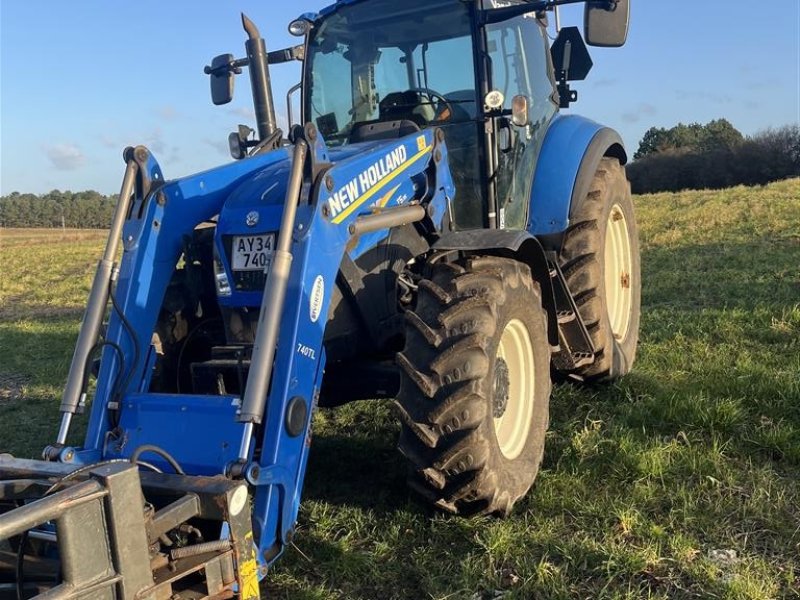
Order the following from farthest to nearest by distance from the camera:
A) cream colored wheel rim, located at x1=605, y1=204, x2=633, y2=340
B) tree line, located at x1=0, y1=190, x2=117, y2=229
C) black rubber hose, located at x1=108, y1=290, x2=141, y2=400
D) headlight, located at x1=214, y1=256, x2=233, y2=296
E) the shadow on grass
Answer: tree line, located at x1=0, y1=190, x2=117, y2=229 → the shadow on grass → cream colored wheel rim, located at x1=605, y1=204, x2=633, y2=340 → headlight, located at x1=214, y1=256, x2=233, y2=296 → black rubber hose, located at x1=108, y1=290, x2=141, y2=400

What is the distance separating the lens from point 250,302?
11.3 ft

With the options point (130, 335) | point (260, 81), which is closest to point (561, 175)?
point (260, 81)

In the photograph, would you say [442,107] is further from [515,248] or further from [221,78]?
[221,78]

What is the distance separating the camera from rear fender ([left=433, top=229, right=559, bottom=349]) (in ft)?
11.3

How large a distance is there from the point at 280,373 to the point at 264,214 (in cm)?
87

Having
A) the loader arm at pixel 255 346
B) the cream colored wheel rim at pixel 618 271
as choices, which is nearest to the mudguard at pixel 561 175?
the cream colored wheel rim at pixel 618 271

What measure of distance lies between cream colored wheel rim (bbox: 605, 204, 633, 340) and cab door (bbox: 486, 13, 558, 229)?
0.95 m

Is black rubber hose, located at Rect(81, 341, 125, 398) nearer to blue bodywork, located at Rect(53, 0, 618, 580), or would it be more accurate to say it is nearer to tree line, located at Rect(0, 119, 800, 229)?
blue bodywork, located at Rect(53, 0, 618, 580)

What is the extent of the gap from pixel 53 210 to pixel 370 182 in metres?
72.0

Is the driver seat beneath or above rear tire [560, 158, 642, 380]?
above

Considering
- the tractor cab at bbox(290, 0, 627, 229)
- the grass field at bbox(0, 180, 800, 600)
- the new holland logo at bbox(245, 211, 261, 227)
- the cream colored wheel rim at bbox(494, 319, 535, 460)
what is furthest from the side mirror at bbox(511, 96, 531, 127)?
the grass field at bbox(0, 180, 800, 600)

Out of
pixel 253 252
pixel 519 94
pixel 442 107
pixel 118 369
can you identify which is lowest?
pixel 118 369

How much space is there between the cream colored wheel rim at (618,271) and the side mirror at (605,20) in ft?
5.44

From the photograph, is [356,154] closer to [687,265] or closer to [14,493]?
[14,493]
